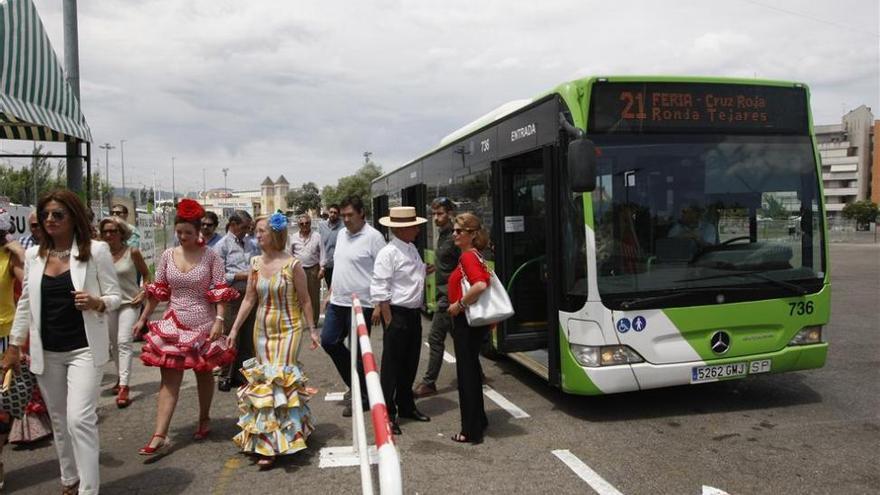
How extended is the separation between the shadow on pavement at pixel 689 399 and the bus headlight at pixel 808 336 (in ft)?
2.00

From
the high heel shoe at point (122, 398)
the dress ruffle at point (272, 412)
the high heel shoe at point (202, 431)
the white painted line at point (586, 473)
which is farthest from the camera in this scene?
the high heel shoe at point (122, 398)

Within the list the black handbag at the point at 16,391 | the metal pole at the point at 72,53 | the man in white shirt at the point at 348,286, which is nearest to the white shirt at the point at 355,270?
the man in white shirt at the point at 348,286

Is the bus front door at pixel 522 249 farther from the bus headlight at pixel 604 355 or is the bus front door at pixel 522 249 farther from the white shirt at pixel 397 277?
the white shirt at pixel 397 277

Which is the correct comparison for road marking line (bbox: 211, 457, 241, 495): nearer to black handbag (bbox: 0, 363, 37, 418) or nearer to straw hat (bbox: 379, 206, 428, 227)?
black handbag (bbox: 0, 363, 37, 418)

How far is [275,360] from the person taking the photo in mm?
4594

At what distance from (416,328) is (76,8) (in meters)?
6.74

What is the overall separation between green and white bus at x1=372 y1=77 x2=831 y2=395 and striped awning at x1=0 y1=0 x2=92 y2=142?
471 cm

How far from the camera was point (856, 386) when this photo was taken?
625 centimetres

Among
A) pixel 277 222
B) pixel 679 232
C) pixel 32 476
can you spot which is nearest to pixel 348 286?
pixel 277 222

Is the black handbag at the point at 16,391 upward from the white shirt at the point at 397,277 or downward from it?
downward

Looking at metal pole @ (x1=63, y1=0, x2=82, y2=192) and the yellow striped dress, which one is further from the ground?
metal pole @ (x1=63, y1=0, x2=82, y2=192)

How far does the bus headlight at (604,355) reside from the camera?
199 inches

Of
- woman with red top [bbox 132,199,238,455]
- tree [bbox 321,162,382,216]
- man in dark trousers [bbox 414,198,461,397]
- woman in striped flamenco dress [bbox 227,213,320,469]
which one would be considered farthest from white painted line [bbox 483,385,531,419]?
tree [bbox 321,162,382,216]

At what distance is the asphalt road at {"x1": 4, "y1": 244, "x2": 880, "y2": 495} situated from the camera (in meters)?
4.07
